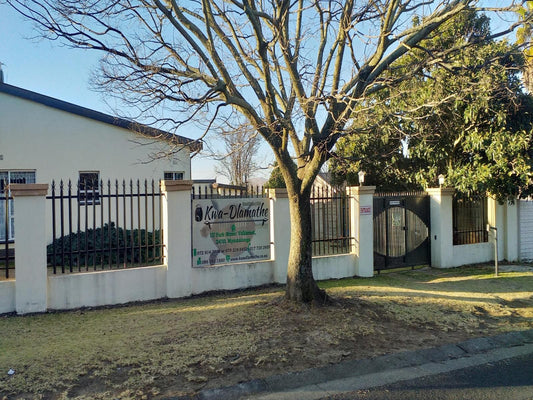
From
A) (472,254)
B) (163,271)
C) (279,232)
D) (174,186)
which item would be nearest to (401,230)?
(472,254)

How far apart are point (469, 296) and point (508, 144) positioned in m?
4.27

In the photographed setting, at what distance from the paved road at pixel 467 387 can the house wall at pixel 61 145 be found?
9.01 meters

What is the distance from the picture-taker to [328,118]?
23.7ft

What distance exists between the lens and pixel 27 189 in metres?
6.86

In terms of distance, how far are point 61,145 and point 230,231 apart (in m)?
7.12

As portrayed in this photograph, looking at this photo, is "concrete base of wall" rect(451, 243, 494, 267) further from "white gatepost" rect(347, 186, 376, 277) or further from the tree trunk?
the tree trunk

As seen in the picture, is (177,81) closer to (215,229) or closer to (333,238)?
(215,229)

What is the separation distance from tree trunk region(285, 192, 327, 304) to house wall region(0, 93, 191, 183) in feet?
19.6

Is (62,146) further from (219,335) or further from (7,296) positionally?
(219,335)

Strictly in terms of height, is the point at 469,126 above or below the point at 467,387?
above

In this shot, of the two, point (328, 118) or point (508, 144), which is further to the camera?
point (508, 144)

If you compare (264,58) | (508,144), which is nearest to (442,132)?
(508,144)

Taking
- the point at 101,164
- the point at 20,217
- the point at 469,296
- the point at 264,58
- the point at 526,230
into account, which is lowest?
the point at 469,296

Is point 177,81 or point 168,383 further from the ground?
point 177,81
